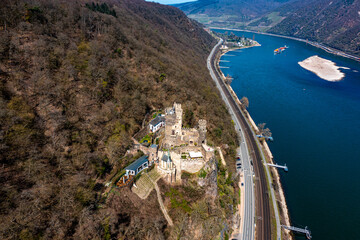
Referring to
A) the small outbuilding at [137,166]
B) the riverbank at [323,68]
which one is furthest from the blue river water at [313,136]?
the small outbuilding at [137,166]

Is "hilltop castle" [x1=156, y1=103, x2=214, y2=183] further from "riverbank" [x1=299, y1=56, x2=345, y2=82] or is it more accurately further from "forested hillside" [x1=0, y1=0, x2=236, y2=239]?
"riverbank" [x1=299, y1=56, x2=345, y2=82]

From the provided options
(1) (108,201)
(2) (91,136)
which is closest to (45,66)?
(2) (91,136)

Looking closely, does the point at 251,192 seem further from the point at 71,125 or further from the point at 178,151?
the point at 71,125

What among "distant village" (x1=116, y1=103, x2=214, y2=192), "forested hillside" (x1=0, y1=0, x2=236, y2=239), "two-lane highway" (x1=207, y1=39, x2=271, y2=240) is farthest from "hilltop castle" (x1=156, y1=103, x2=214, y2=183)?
"two-lane highway" (x1=207, y1=39, x2=271, y2=240)

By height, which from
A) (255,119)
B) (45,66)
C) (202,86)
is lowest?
(255,119)

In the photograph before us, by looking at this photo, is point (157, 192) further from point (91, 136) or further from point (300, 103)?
point (300, 103)

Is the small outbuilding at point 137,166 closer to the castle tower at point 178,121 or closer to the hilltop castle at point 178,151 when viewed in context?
the hilltop castle at point 178,151

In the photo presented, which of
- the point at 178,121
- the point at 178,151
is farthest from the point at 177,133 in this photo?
the point at 178,151
